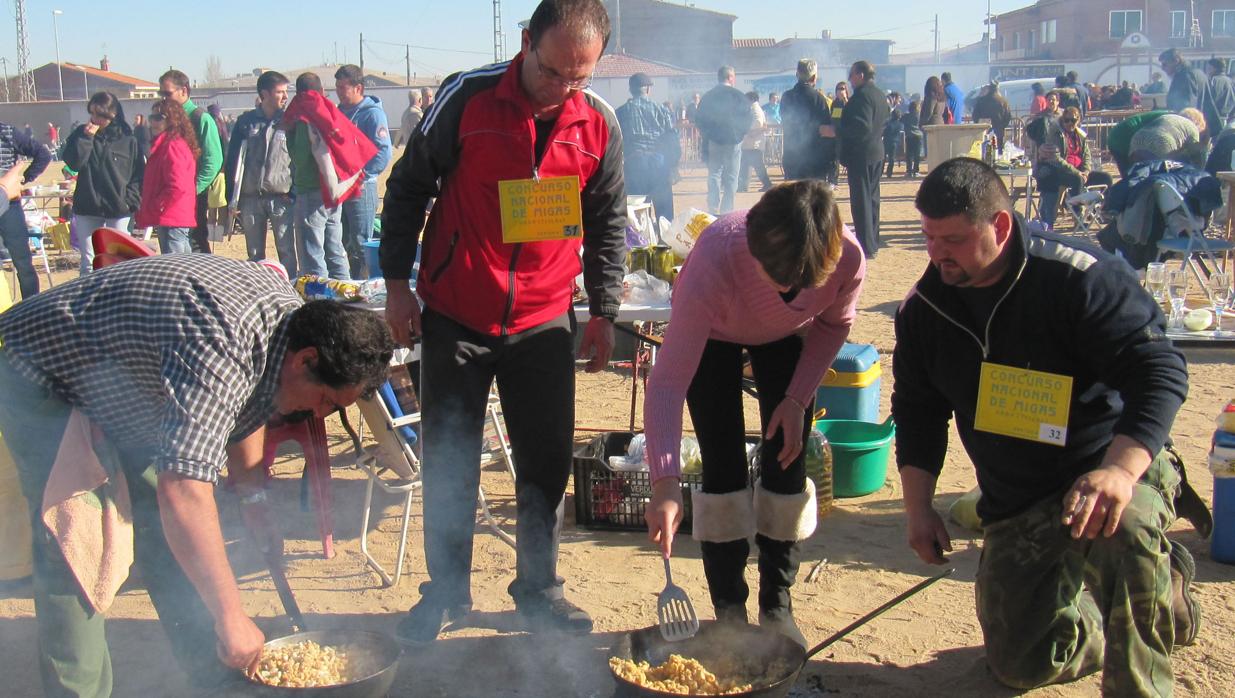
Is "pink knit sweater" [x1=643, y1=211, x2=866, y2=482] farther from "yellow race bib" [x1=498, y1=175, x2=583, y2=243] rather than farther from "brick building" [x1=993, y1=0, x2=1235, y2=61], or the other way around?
"brick building" [x1=993, y1=0, x2=1235, y2=61]

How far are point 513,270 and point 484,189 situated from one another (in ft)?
0.90

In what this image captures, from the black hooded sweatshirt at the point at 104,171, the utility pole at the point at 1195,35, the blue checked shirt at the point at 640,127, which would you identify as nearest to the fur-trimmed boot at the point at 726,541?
the black hooded sweatshirt at the point at 104,171

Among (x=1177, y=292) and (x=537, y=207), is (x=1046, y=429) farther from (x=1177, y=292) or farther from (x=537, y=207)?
(x=1177, y=292)

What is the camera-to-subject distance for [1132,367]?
263 centimetres

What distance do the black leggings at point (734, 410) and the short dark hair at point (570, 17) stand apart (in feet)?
3.28

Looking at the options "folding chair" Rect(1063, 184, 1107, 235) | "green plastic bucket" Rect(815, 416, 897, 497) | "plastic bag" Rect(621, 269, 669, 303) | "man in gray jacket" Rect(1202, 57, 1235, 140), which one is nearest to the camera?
"green plastic bucket" Rect(815, 416, 897, 497)

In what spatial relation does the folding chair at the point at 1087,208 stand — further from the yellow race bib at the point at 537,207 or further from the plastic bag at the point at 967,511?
the yellow race bib at the point at 537,207

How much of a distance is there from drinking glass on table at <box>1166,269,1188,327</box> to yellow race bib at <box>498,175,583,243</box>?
19.2ft

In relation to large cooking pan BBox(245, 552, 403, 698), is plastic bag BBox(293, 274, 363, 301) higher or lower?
higher

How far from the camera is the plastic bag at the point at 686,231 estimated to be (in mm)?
5594

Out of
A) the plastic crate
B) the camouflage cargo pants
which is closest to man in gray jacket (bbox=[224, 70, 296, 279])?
the plastic crate

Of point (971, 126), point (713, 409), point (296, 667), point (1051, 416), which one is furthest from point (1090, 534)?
point (971, 126)

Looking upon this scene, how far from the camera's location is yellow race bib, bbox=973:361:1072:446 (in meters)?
2.74

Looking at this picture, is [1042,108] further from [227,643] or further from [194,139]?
[227,643]
